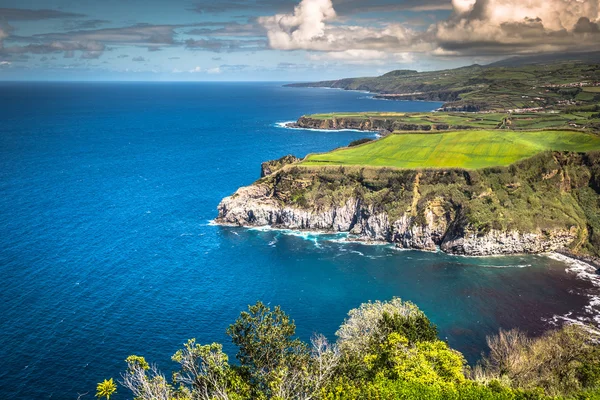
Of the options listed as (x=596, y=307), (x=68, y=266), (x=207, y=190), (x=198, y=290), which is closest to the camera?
(x=596, y=307)

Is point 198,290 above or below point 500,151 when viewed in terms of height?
below

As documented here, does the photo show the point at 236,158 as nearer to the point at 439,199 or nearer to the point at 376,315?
the point at 439,199

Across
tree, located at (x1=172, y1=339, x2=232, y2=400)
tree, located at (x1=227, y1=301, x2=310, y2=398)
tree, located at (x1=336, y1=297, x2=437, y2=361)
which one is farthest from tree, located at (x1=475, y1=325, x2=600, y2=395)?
tree, located at (x1=172, y1=339, x2=232, y2=400)

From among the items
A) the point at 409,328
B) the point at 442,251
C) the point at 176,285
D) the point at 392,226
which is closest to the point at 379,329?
the point at 409,328

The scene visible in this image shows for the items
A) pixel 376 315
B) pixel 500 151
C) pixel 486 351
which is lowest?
pixel 486 351

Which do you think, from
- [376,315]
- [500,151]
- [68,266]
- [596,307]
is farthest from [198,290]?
[500,151]

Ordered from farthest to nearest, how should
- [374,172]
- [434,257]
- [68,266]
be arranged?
1. [374,172]
2. [434,257]
3. [68,266]

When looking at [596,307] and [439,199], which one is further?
[439,199]
